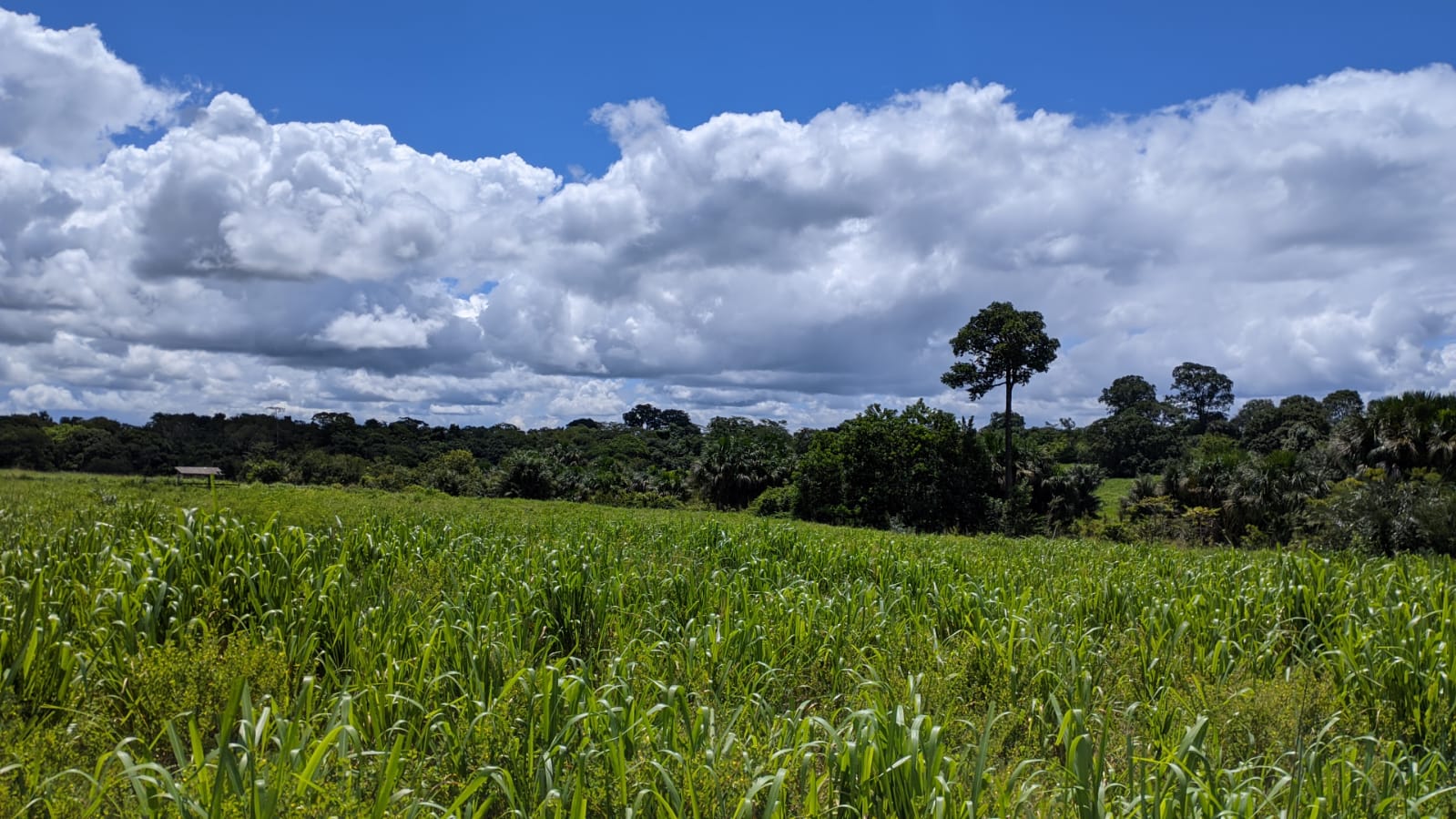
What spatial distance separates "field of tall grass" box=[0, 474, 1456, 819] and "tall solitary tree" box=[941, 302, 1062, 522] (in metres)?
29.3

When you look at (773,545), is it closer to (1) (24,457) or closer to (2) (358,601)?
(2) (358,601)

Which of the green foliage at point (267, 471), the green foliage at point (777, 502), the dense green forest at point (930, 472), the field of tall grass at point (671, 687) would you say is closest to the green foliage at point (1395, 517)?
the dense green forest at point (930, 472)

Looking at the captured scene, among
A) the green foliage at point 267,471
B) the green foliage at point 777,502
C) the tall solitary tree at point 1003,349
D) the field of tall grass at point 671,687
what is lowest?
the green foliage at point 777,502

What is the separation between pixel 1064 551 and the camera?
1330 cm

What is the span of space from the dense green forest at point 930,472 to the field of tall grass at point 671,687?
50.9 feet

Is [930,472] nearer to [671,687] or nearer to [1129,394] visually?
[671,687]

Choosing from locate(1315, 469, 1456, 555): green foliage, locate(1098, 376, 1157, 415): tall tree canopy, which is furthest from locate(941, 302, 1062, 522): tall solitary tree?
locate(1098, 376, 1157, 415): tall tree canopy

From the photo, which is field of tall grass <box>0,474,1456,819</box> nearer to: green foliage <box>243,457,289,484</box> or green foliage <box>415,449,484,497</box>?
green foliage <box>415,449,484,497</box>

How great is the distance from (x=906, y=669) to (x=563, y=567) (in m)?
3.10

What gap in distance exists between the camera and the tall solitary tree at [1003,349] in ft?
120

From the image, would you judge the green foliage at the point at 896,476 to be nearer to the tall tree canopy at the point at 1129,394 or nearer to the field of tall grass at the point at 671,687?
the field of tall grass at the point at 671,687

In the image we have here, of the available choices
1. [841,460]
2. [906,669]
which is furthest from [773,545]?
[841,460]

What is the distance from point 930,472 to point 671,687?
30998mm

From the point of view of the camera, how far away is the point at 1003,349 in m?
36.7
